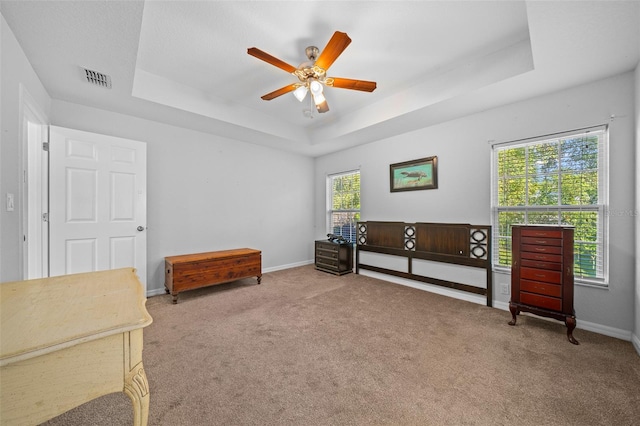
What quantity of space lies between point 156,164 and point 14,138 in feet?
5.74

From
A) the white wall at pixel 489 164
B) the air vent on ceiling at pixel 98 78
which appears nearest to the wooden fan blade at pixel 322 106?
the white wall at pixel 489 164

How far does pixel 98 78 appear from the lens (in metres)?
2.50

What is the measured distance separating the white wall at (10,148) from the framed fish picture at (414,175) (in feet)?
14.0

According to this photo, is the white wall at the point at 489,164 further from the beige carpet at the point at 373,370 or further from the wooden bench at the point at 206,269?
the wooden bench at the point at 206,269

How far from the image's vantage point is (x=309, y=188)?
5.67 metres

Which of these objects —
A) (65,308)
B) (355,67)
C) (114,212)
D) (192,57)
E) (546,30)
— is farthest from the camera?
(114,212)

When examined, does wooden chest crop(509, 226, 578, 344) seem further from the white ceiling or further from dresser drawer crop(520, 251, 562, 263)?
the white ceiling

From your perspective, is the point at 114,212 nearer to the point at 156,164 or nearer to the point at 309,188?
the point at 156,164

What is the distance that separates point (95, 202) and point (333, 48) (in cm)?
319

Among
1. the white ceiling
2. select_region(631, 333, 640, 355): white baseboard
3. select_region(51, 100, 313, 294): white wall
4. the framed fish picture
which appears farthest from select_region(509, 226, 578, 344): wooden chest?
select_region(51, 100, 313, 294): white wall

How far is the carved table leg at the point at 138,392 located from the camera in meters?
0.88

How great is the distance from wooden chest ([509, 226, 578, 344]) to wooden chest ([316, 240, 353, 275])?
2.58 meters

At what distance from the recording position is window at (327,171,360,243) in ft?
16.3

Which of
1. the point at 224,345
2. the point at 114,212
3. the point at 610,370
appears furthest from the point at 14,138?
the point at 610,370
